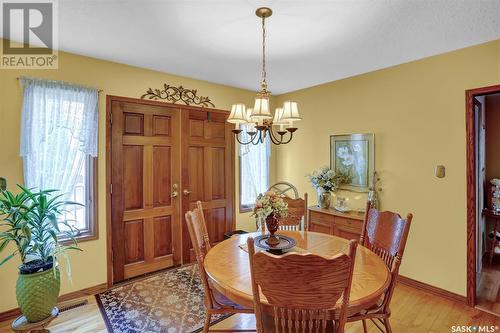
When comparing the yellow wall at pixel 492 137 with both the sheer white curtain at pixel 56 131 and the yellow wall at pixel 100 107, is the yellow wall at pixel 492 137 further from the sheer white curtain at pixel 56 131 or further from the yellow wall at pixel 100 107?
the sheer white curtain at pixel 56 131

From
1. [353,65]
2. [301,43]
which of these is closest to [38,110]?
[301,43]

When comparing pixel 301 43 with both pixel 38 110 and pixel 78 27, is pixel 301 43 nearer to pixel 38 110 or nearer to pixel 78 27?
pixel 78 27

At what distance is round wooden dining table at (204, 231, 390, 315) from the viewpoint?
1309 mm

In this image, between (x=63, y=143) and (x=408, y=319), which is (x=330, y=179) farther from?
(x=63, y=143)

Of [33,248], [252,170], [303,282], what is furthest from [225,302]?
[252,170]

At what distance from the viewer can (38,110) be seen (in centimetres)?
243

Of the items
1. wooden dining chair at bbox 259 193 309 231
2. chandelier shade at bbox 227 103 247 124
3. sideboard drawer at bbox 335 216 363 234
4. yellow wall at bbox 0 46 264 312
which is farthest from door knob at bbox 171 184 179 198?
sideboard drawer at bbox 335 216 363 234

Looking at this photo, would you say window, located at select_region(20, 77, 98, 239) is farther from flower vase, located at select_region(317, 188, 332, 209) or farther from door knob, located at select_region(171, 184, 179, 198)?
flower vase, located at select_region(317, 188, 332, 209)

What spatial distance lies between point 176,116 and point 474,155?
3.40m

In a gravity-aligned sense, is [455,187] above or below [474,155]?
below

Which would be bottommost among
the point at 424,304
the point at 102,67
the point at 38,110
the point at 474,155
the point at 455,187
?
the point at 424,304

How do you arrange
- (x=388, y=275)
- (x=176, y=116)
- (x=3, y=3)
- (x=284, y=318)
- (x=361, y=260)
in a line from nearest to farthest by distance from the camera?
(x=284, y=318) → (x=388, y=275) → (x=361, y=260) → (x=3, y=3) → (x=176, y=116)

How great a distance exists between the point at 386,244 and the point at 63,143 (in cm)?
311

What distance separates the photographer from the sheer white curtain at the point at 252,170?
4.10 metres
